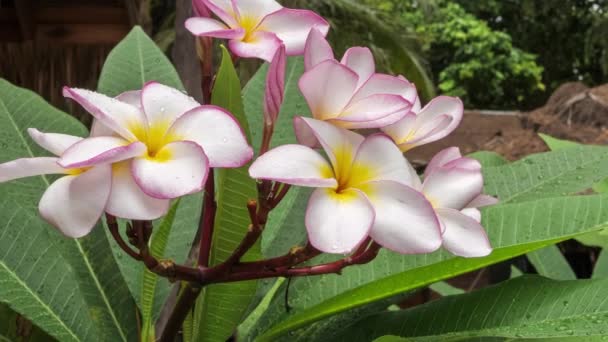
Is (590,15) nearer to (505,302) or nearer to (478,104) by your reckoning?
(478,104)

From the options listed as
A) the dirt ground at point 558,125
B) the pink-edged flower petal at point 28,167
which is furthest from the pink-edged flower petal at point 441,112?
the dirt ground at point 558,125

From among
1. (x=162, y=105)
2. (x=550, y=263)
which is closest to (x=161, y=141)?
(x=162, y=105)

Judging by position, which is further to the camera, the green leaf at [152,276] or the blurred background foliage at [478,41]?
the blurred background foliage at [478,41]

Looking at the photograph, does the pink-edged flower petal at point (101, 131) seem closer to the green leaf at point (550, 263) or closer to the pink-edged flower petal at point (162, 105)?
the pink-edged flower petal at point (162, 105)

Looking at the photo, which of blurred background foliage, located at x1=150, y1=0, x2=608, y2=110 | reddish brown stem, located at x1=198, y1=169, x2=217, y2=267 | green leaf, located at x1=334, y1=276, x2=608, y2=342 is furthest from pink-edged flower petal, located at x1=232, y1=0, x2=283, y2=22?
blurred background foliage, located at x1=150, y1=0, x2=608, y2=110

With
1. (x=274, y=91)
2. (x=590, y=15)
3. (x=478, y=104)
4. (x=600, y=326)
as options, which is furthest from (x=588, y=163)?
(x=590, y=15)

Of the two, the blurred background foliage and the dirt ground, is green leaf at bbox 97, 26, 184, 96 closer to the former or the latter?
the dirt ground
